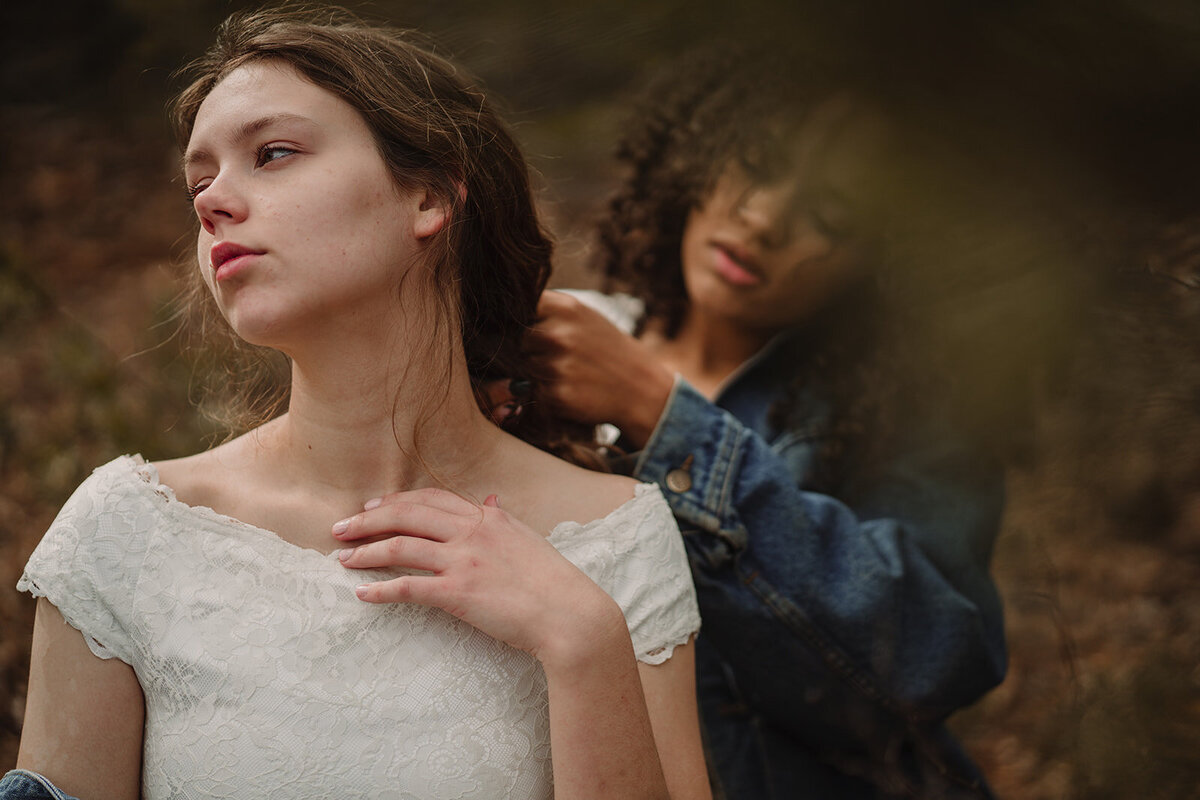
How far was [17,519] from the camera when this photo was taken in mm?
2896

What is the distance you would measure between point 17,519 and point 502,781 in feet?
7.48

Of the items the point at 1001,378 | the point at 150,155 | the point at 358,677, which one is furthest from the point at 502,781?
the point at 150,155

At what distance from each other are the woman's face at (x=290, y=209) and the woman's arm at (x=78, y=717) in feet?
1.45

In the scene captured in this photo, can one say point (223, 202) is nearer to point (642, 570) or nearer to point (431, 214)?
point (431, 214)

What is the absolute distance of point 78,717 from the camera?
3.99 feet

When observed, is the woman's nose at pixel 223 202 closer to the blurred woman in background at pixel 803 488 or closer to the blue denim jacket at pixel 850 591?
the blurred woman in background at pixel 803 488

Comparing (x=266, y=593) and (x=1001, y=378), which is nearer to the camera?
(x=1001, y=378)

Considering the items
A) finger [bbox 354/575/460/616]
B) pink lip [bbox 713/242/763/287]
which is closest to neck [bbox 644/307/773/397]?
pink lip [bbox 713/242/763/287]

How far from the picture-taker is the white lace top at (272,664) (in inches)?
47.9

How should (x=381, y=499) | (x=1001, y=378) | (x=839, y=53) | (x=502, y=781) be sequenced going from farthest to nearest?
1. (x=381, y=499)
2. (x=502, y=781)
3. (x=1001, y=378)
4. (x=839, y=53)

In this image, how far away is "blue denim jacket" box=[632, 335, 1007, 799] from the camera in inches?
69.4

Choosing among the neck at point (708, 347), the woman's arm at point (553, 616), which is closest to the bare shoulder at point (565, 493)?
the woman's arm at point (553, 616)

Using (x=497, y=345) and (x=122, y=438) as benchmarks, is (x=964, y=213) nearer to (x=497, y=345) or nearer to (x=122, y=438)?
(x=497, y=345)

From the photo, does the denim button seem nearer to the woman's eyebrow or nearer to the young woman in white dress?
the young woman in white dress
